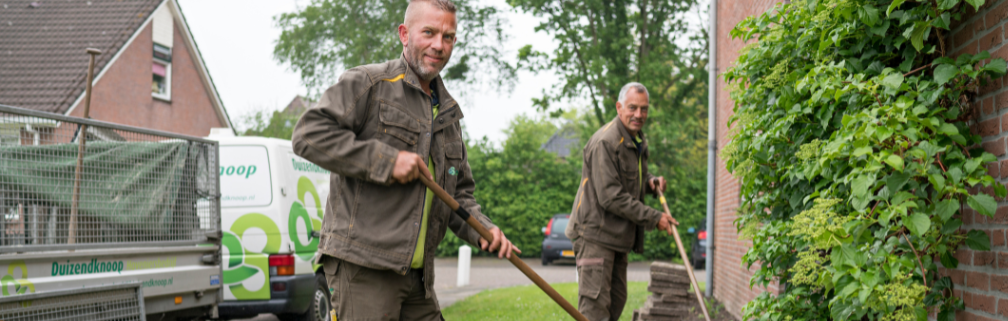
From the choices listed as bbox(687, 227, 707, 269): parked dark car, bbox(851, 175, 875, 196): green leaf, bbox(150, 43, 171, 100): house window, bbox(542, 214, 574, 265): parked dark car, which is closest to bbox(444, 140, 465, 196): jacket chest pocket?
bbox(851, 175, 875, 196): green leaf

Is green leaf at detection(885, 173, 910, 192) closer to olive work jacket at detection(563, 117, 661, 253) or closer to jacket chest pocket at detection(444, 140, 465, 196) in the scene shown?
jacket chest pocket at detection(444, 140, 465, 196)

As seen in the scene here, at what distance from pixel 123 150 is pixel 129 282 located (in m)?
0.92

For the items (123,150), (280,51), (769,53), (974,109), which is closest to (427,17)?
(769,53)

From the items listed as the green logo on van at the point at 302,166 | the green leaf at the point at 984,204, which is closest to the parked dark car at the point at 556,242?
the green logo on van at the point at 302,166

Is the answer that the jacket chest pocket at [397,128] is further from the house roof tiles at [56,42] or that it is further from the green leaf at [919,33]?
the house roof tiles at [56,42]

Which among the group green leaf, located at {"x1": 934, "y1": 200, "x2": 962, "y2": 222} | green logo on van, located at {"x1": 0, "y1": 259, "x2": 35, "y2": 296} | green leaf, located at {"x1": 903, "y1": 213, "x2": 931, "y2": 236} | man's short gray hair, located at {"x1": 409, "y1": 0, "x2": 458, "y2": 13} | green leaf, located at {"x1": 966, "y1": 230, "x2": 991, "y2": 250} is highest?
man's short gray hair, located at {"x1": 409, "y1": 0, "x2": 458, "y2": 13}

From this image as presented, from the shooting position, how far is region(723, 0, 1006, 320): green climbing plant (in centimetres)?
232

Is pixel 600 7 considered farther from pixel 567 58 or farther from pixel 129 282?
pixel 129 282

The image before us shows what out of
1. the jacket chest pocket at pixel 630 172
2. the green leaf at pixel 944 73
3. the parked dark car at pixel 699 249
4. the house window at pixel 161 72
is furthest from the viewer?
the house window at pixel 161 72

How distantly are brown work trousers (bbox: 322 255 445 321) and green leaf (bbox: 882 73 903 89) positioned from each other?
Result: 71.2 inches

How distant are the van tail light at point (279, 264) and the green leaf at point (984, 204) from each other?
19.9 ft

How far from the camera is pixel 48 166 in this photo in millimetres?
4738

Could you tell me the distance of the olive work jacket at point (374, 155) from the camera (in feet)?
8.74

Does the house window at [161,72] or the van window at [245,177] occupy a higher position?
the house window at [161,72]
